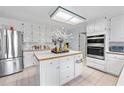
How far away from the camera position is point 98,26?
359cm

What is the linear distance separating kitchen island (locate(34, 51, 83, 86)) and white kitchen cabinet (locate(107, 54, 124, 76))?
1298mm

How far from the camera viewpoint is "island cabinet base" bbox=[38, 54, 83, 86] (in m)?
1.83

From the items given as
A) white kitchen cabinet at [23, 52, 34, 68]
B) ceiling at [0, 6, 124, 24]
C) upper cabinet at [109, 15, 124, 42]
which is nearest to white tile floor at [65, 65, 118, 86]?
upper cabinet at [109, 15, 124, 42]

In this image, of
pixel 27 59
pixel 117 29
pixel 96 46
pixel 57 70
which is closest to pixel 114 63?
pixel 96 46

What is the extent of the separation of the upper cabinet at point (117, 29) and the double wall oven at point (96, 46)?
0.36 m

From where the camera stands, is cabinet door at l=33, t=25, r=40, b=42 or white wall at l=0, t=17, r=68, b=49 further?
cabinet door at l=33, t=25, r=40, b=42

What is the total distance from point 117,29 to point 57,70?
8.99 feet

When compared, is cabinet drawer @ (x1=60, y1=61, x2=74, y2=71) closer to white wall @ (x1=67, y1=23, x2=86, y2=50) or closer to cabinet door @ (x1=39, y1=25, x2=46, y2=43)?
cabinet door @ (x1=39, y1=25, x2=46, y2=43)

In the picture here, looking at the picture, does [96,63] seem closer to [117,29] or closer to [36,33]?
[117,29]

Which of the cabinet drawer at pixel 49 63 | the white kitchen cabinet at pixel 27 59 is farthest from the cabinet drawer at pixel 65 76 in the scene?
the white kitchen cabinet at pixel 27 59

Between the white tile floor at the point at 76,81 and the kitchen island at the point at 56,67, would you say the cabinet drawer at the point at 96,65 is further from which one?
the kitchen island at the point at 56,67

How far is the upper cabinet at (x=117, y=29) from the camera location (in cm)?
303

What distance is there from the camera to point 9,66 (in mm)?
3182

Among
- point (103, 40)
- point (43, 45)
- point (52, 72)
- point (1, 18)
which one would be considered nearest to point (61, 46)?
point (52, 72)
